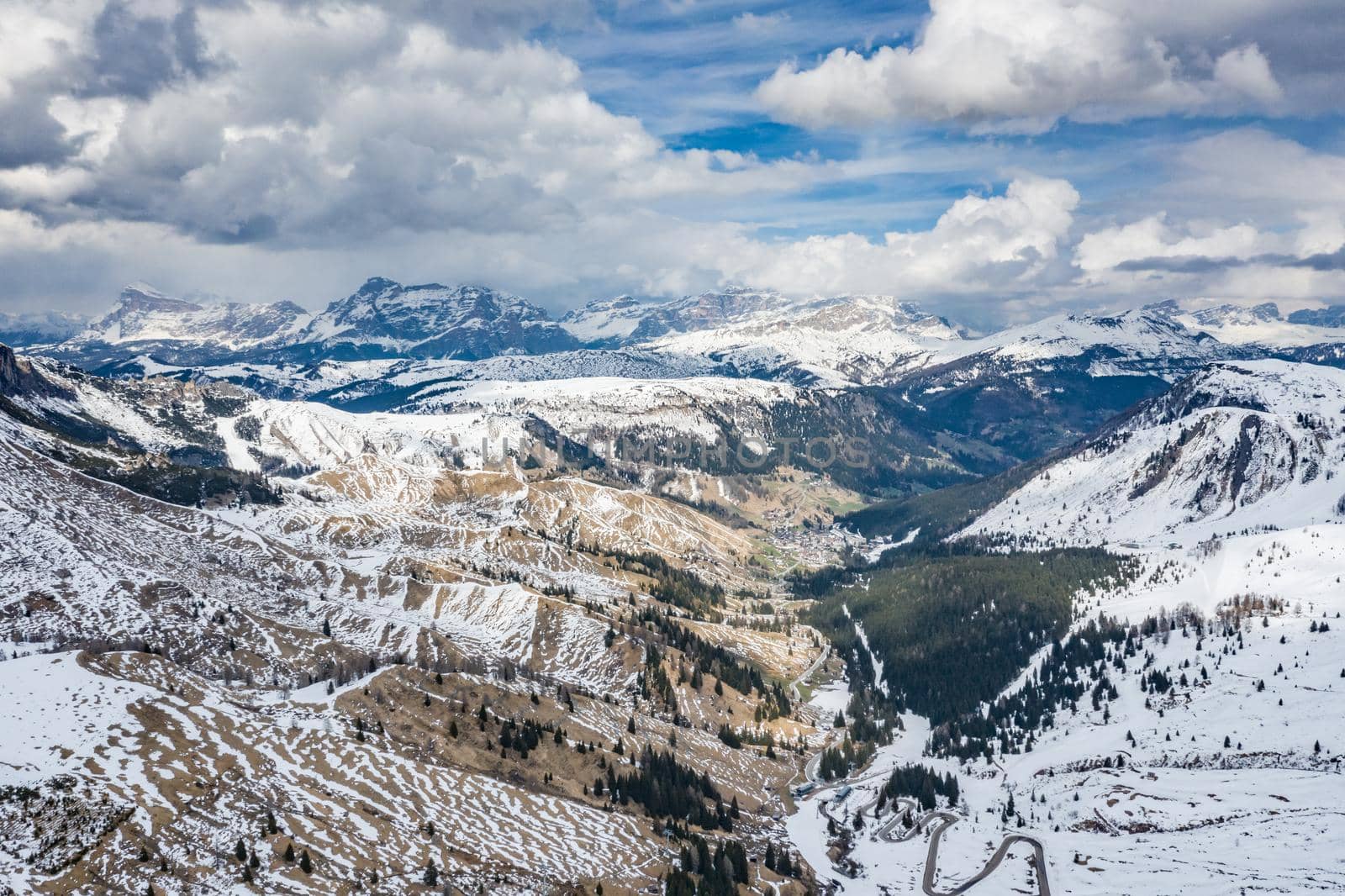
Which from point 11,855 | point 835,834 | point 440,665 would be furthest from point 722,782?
point 11,855

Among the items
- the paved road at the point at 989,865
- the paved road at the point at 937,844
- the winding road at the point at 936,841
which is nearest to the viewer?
the paved road at the point at 989,865

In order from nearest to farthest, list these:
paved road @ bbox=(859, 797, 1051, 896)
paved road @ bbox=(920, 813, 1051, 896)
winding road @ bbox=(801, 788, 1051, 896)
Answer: paved road @ bbox=(920, 813, 1051, 896), paved road @ bbox=(859, 797, 1051, 896), winding road @ bbox=(801, 788, 1051, 896)

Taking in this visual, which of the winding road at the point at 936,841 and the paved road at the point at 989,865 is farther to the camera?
the winding road at the point at 936,841

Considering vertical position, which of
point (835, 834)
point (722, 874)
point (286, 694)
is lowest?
point (835, 834)

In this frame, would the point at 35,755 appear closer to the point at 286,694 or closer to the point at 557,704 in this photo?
the point at 286,694

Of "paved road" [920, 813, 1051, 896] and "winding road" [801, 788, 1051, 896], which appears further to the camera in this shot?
"winding road" [801, 788, 1051, 896]

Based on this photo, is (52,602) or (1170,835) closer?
(1170,835)

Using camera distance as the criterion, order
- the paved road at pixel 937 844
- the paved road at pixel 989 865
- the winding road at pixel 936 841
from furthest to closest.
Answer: the winding road at pixel 936 841, the paved road at pixel 937 844, the paved road at pixel 989 865

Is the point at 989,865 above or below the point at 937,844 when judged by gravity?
above

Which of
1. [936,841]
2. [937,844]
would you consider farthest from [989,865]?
[936,841]

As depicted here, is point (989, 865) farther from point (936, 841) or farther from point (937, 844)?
point (936, 841)

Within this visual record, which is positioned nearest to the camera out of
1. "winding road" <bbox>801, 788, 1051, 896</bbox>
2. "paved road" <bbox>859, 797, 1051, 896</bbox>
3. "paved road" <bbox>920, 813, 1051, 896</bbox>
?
"paved road" <bbox>920, 813, 1051, 896</bbox>
